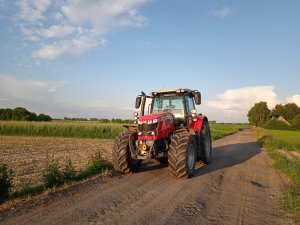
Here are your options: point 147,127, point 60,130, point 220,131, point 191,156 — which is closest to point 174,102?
point 147,127

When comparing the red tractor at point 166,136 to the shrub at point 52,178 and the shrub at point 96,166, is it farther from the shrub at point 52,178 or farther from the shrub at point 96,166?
the shrub at point 52,178

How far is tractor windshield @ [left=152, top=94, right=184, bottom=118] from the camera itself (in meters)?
10.7

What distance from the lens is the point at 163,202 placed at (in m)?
6.48

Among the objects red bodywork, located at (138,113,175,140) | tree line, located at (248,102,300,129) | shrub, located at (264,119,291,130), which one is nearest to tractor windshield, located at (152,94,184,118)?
red bodywork, located at (138,113,175,140)

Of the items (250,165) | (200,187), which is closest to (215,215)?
(200,187)

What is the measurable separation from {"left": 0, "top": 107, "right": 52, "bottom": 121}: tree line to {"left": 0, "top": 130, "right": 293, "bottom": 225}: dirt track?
6105 centimetres

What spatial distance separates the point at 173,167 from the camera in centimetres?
878

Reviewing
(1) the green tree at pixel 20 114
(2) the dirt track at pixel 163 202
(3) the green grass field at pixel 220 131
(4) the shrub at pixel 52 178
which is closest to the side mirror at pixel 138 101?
(2) the dirt track at pixel 163 202

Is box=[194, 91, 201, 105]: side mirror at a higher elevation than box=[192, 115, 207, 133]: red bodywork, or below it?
higher

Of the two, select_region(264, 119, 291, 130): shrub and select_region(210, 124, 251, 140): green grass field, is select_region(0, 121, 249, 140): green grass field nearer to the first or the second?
select_region(210, 124, 251, 140): green grass field

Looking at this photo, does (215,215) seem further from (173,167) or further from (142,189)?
(173,167)

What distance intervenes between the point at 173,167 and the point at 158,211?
297cm

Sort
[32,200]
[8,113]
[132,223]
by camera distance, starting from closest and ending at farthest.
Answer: [132,223] → [32,200] → [8,113]

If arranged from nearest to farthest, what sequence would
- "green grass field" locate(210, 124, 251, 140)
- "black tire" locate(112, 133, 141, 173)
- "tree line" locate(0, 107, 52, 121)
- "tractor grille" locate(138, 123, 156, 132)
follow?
"tractor grille" locate(138, 123, 156, 132) → "black tire" locate(112, 133, 141, 173) → "green grass field" locate(210, 124, 251, 140) → "tree line" locate(0, 107, 52, 121)
